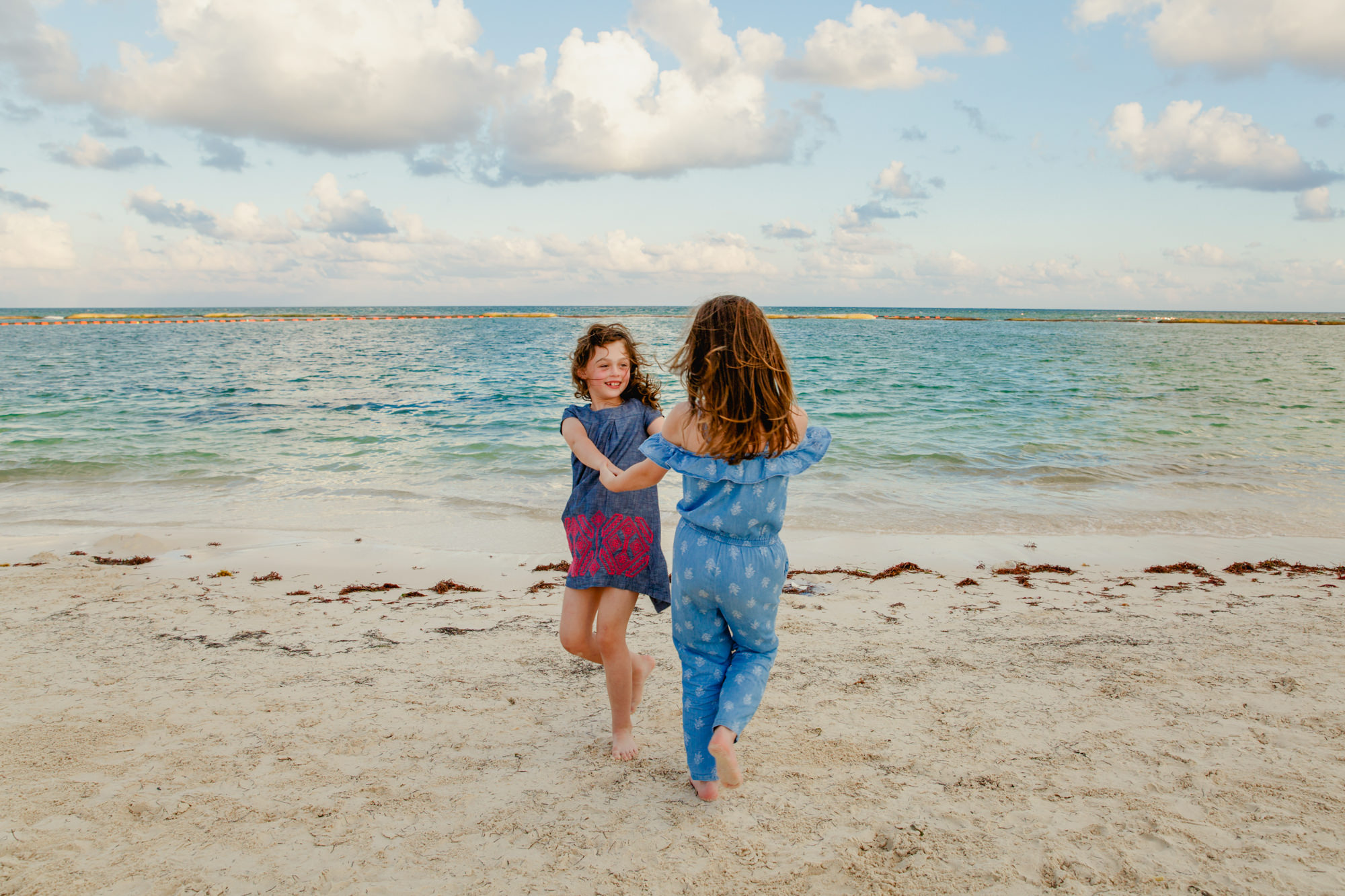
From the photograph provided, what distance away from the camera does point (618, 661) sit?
328 centimetres

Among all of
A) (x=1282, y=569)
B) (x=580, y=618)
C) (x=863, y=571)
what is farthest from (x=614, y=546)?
(x=1282, y=569)

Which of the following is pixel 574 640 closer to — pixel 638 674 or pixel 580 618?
pixel 580 618

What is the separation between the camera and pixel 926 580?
6.14 metres

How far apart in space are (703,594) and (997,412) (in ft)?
55.0

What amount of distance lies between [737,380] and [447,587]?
4228mm

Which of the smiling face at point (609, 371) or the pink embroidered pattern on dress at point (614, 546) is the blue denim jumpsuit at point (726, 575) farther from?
the smiling face at point (609, 371)

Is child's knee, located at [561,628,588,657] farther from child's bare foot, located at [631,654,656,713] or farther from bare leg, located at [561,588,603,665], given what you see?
child's bare foot, located at [631,654,656,713]

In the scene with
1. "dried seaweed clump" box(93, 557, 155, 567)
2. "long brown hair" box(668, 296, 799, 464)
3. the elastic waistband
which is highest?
"long brown hair" box(668, 296, 799, 464)

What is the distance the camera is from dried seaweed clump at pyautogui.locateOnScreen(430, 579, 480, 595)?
594cm

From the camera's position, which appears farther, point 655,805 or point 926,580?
point 926,580

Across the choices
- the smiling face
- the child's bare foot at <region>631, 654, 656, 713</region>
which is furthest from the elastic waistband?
the child's bare foot at <region>631, 654, 656, 713</region>

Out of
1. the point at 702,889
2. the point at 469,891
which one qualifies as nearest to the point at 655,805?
the point at 702,889

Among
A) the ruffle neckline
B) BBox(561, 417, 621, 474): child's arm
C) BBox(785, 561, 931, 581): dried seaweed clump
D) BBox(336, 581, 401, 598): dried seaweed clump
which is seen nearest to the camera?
the ruffle neckline

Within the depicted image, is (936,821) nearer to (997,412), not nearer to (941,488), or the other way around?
(941,488)
